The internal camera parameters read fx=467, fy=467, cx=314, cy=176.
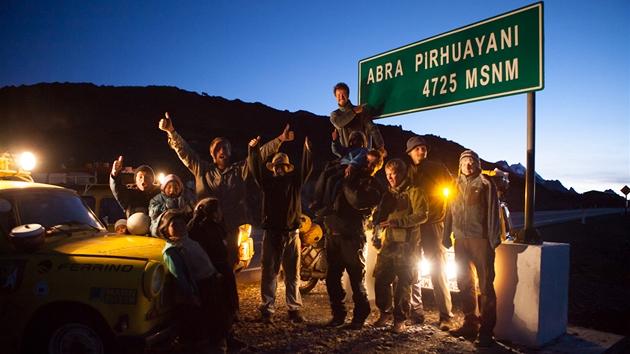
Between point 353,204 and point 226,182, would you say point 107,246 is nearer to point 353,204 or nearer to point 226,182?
point 226,182

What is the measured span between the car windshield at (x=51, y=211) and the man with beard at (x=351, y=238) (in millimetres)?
Result: 2616

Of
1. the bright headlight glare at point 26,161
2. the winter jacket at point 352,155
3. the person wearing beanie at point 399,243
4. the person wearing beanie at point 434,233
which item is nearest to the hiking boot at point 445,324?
the person wearing beanie at point 434,233

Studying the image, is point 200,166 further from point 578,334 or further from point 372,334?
point 578,334

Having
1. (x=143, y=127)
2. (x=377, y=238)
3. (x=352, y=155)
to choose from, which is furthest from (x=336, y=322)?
(x=143, y=127)

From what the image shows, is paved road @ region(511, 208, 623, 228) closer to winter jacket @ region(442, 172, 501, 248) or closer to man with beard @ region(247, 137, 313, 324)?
winter jacket @ region(442, 172, 501, 248)

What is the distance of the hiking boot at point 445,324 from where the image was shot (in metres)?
5.45

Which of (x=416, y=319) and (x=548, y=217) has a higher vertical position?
(x=548, y=217)

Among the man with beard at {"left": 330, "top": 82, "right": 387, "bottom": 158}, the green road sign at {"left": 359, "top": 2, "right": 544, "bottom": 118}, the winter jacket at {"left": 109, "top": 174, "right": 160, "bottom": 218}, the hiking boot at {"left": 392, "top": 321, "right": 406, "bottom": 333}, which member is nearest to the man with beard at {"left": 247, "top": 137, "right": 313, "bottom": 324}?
the man with beard at {"left": 330, "top": 82, "right": 387, "bottom": 158}

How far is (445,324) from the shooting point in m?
5.52

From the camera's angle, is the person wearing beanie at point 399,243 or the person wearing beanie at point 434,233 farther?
the person wearing beanie at point 434,233

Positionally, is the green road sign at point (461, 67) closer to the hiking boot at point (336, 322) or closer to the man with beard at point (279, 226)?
the man with beard at point (279, 226)

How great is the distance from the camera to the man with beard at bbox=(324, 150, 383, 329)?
17.6 feet

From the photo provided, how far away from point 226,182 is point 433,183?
2537mm

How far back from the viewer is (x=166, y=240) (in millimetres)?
4434
